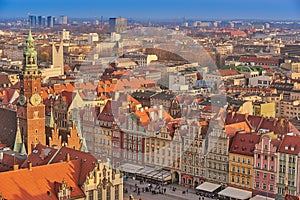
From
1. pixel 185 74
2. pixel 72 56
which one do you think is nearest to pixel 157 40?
pixel 72 56

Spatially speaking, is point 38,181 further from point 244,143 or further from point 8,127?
point 244,143

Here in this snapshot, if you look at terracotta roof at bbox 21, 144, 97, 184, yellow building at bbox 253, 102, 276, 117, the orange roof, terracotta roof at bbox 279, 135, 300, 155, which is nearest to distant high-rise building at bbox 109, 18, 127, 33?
yellow building at bbox 253, 102, 276, 117

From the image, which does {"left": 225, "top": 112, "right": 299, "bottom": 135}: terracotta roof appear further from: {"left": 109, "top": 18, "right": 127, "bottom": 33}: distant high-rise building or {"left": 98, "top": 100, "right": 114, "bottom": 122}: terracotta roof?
{"left": 109, "top": 18, "right": 127, "bottom": 33}: distant high-rise building

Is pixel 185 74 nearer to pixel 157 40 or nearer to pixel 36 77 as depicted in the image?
pixel 36 77

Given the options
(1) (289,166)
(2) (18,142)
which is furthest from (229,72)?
(2) (18,142)

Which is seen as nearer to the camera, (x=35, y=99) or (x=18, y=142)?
(x=18, y=142)

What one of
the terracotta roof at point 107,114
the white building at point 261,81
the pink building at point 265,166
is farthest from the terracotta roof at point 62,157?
the white building at point 261,81
